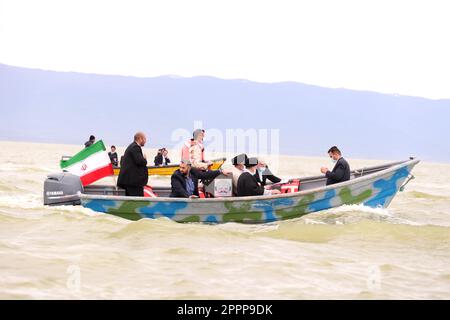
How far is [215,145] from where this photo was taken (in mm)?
17797

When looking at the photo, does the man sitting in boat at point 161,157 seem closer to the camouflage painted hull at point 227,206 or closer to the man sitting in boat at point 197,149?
the man sitting in boat at point 197,149

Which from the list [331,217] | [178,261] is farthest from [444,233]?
[178,261]

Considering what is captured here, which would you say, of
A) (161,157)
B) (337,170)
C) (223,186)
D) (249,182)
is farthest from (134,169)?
(161,157)

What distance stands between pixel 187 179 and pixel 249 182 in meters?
1.16

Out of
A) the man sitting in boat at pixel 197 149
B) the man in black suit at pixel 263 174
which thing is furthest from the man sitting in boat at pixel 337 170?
the man sitting in boat at pixel 197 149

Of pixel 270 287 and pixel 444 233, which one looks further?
pixel 444 233

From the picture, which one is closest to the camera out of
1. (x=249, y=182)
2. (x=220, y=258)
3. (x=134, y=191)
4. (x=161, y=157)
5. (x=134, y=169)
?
(x=220, y=258)

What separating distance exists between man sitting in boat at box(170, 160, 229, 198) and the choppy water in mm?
803

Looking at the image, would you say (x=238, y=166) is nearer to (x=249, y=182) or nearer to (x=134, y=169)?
(x=249, y=182)

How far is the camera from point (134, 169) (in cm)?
1316

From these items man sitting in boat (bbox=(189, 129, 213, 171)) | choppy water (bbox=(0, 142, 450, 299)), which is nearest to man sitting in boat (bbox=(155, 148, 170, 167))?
man sitting in boat (bbox=(189, 129, 213, 171))

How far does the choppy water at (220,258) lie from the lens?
7.88m

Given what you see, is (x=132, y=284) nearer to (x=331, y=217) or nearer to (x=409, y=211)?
(x=331, y=217)

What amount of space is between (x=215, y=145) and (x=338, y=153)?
15.7ft
